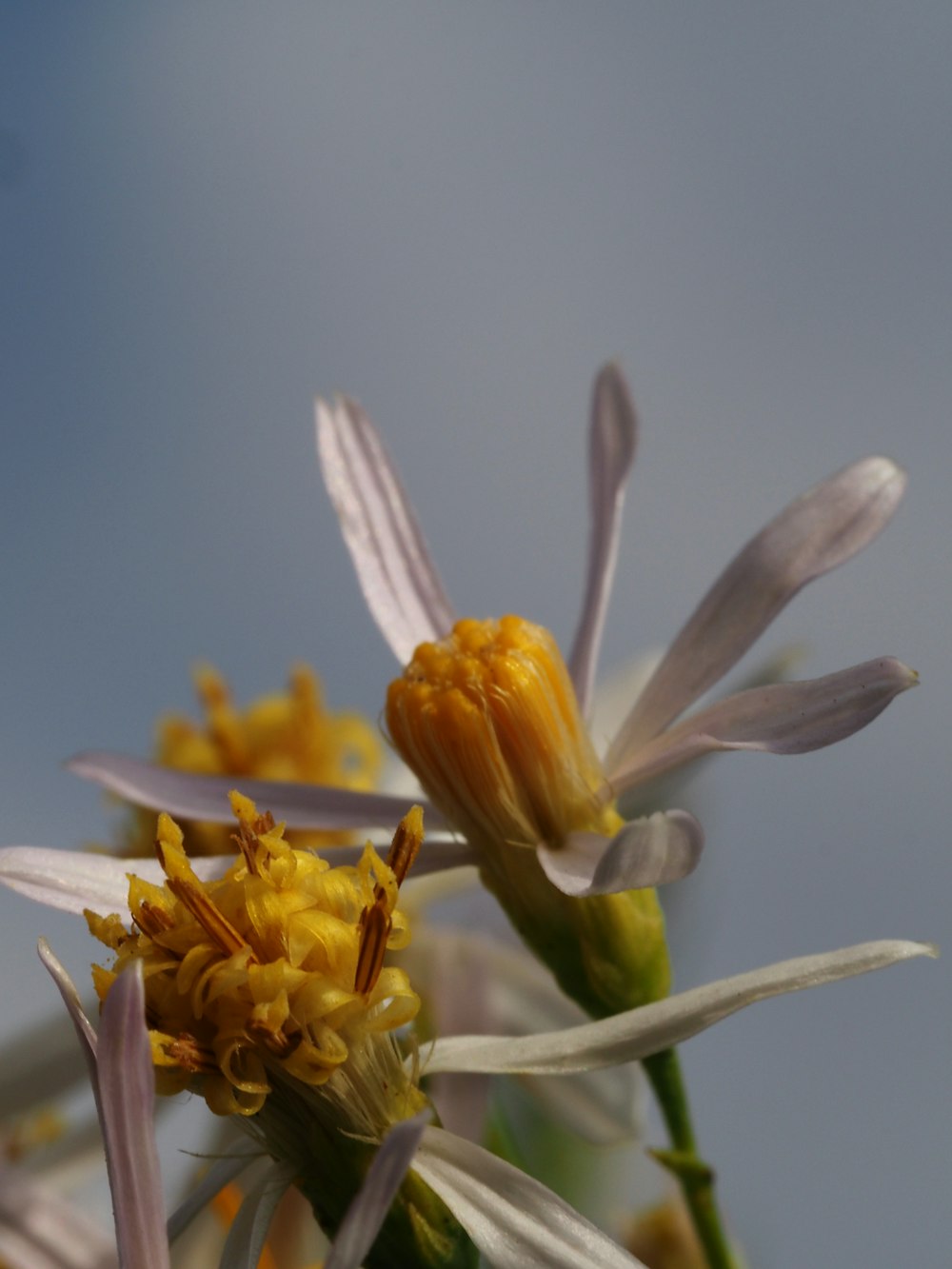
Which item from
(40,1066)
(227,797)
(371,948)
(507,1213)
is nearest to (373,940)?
(371,948)

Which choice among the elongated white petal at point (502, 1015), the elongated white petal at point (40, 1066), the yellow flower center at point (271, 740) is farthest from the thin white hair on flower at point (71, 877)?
the yellow flower center at point (271, 740)

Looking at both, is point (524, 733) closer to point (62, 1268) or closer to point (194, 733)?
point (62, 1268)

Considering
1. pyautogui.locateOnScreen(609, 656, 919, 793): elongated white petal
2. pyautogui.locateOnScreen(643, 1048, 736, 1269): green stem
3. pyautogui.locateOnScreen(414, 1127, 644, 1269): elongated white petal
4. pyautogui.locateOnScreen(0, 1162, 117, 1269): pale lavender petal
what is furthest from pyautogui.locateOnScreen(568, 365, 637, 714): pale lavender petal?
pyautogui.locateOnScreen(0, 1162, 117, 1269): pale lavender petal

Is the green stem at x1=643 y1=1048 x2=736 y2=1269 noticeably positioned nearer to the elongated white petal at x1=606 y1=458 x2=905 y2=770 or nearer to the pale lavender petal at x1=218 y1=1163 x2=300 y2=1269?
the elongated white petal at x1=606 y1=458 x2=905 y2=770

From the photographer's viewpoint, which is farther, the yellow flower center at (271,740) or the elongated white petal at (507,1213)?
the yellow flower center at (271,740)

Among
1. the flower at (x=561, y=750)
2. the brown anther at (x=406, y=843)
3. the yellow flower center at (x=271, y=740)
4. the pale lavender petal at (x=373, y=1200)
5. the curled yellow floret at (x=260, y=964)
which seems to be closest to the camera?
the pale lavender petal at (x=373, y=1200)

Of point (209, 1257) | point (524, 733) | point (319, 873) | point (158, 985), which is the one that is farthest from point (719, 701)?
point (209, 1257)

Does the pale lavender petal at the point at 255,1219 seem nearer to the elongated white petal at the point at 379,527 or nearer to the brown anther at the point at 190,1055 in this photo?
the brown anther at the point at 190,1055
